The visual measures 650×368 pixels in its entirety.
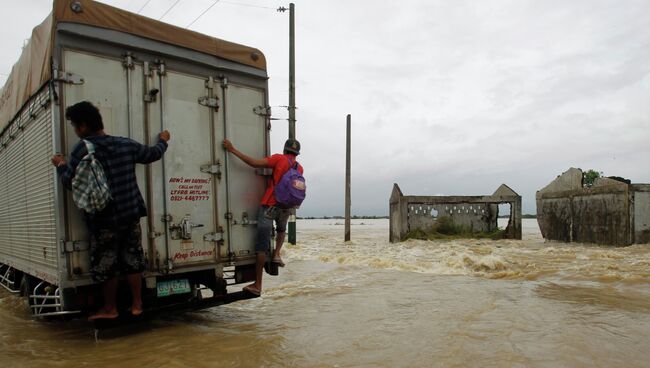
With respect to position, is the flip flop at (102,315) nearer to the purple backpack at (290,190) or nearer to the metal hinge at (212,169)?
the metal hinge at (212,169)

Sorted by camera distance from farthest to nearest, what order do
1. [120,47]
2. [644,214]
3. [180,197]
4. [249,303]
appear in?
[644,214] < [249,303] < [180,197] < [120,47]

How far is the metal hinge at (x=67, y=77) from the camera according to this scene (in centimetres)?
437

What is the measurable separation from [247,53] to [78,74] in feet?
6.98

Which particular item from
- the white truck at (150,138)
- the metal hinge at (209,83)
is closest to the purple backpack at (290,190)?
the white truck at (150,138)

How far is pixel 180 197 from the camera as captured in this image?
5.21m

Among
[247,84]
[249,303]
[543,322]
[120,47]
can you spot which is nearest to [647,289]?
[543,322]

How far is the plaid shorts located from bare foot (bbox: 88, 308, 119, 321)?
1.31ft

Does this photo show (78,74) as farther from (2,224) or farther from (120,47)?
(2,224)

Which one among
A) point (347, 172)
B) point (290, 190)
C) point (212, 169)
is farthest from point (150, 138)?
point (347, 172)

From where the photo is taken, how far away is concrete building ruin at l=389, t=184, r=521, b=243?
16922 millimetres

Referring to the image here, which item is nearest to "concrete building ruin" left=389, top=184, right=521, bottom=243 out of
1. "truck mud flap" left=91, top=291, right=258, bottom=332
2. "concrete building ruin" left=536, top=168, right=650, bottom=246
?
"concrete building ruin" left=536, top=168, right=650, bottom=246

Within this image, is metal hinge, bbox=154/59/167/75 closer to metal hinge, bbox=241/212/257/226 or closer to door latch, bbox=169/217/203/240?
door latch, bbox=169/217/203/240

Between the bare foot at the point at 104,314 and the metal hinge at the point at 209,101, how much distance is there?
254 centimetres

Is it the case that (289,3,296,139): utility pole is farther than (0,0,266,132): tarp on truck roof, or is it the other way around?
(289,3,296,139): utility pole
